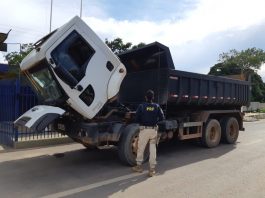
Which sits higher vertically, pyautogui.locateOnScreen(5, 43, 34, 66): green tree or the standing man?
pyautogui.locateOnScreen(5, 43, 34, 66): green tree

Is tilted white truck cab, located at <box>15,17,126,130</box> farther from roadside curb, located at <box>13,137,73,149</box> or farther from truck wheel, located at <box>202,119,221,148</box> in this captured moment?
truck wheel, located at <box>202,119,221,148</box>

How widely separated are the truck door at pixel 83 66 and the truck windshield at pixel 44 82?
319 millimetres

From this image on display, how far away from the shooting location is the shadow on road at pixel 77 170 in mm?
5754

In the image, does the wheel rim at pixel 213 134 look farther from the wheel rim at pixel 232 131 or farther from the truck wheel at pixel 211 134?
the wheel rim at pixel 232 131

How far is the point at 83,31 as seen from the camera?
22.6 feet

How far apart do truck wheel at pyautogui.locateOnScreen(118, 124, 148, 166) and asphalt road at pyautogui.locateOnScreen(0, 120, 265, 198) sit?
0.24m

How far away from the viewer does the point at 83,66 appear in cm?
689

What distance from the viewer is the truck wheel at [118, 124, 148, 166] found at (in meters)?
7.32

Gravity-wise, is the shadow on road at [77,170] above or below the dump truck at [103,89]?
below

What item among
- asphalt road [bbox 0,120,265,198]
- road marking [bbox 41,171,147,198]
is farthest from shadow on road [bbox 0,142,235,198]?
road marking [bbox 41,171,147,198]

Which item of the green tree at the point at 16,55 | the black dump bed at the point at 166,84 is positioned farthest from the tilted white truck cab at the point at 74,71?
the green tree at the point at 16,55

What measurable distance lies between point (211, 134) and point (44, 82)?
564 centimetres

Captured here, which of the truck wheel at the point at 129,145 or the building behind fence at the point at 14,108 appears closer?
the truck wheel at the point at 129,145

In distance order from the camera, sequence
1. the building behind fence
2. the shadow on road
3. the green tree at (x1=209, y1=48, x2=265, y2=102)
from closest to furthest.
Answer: the shadow on road
the building behind fence
the green tree at (x1=209, y1=48, x2=265, y2=102)
